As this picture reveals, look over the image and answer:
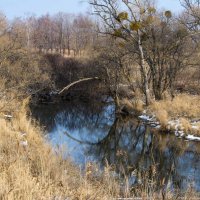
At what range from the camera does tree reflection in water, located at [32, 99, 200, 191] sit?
9.48 metres

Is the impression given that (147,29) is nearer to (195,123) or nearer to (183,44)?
(183,44)

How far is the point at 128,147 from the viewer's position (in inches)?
555

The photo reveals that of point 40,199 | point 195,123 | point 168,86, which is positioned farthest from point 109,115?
point 40,199

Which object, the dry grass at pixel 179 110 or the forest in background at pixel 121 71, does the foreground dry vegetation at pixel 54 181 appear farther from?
the dry grass at pixel 179 110

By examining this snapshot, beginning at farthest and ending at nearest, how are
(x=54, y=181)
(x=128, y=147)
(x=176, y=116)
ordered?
(x=176, y=116) → (x=128, y=147) → (x=54, y=181)

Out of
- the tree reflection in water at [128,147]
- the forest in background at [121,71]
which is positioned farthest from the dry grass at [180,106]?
the tree reflection in water at [128,147]

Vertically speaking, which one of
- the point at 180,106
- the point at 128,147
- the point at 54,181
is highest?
the point at 54,181

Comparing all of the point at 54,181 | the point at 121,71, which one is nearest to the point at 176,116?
the point at 121,71

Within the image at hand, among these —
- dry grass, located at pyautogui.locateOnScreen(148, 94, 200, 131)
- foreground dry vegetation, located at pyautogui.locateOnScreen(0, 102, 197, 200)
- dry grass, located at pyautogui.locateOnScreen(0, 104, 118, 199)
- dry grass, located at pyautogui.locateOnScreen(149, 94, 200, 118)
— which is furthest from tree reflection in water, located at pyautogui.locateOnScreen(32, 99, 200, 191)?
dry grass, located at pyautogui.locateOnScreen(149, 94, 200, 118)

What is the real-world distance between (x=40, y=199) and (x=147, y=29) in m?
19.0

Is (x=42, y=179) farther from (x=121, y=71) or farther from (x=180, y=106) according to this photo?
(x=121, y=71)

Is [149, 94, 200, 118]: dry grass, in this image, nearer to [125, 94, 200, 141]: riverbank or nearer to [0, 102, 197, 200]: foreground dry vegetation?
[125, 94, 200, 141]: riverbank

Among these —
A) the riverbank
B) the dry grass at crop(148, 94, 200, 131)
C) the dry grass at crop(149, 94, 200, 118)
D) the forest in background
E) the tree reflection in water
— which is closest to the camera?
the tree reflection in water

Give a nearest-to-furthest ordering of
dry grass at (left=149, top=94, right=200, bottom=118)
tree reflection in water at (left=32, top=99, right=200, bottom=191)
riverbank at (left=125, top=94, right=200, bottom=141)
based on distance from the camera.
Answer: tree reflection in water at (left=32, top=99, right=200, bottom=191)
riverbank at (left=125, top=94, right=200, bottom=141)
dry grass at (left=149, top=94, right=200, bottom=118)
